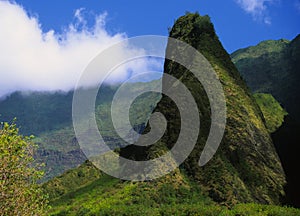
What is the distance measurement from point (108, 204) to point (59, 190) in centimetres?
4479

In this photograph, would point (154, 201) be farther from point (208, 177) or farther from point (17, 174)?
point (17, 174)

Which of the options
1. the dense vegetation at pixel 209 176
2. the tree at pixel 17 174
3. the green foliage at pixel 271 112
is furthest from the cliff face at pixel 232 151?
the tree at pixel 17 174

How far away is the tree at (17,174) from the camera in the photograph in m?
18.0

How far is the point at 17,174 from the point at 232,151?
55532 millimetres

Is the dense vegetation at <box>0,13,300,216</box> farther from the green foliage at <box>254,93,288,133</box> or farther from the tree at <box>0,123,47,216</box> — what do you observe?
the green foliage at <box>254,93,288,133</box>

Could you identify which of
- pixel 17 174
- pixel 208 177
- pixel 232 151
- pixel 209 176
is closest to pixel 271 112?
pixel 232 151

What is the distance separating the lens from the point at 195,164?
66375mm

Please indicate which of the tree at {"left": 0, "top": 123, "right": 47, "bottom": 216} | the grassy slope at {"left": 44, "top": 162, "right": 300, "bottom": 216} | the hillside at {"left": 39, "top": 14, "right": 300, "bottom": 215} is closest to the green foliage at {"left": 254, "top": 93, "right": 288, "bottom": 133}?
the hillside at {"left": 39, "top": 14, "right": 300, "bottom": 215}

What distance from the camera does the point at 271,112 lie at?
403ft

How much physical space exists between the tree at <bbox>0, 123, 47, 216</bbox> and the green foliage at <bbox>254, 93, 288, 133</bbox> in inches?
3872

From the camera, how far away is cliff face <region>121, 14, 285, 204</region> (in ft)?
209

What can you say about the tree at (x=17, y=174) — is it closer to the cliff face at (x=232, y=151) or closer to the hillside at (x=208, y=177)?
the hillside at (x=208, y=177)

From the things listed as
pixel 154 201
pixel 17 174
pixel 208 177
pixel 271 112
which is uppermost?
pixel 271 112

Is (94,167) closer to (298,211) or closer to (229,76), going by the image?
(229,76)
